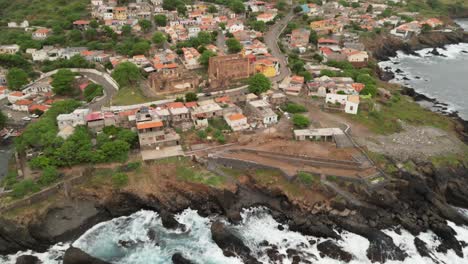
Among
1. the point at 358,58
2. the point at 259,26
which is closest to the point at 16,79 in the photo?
the point at 259,26

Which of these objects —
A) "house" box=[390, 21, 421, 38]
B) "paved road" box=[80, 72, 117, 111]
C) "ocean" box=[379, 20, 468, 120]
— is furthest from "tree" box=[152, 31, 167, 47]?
"house" box=[390, 21, 421, 38]

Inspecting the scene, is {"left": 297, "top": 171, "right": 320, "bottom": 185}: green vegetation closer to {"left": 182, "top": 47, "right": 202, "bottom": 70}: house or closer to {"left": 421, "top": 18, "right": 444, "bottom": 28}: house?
{"left": 182, "top": 47, "right": 202, "bottom": 70}: house

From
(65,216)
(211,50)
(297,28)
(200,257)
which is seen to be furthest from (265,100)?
(297,28)

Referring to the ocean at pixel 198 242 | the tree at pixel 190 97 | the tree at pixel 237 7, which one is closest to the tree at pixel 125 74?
the tree at pixel 190 97

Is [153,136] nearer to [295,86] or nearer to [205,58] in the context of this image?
[205,58]

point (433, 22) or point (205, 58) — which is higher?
point (433, 22)

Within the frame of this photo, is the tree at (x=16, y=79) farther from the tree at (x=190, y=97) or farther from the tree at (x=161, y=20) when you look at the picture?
the tree at (x=161, y=20)

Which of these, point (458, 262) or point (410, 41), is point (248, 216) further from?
point (410, 41)
